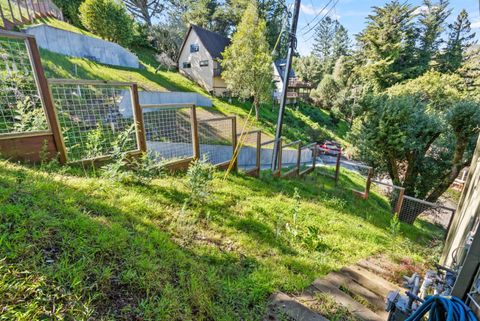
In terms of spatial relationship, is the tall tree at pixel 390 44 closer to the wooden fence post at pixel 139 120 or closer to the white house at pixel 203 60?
the white house at pixel 203 60

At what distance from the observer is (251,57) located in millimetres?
14219

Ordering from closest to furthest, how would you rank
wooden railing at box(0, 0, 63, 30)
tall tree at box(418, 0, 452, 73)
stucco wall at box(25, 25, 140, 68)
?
wooden railing at box(0, 0, 63, 30) → stucco wall at box(25, 25, 140, 68) → tall tree at box(418, 0, 452, 73)

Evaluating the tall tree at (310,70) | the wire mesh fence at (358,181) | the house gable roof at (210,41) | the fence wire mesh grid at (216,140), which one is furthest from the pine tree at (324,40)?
the fence wire mesh grid at (216,140)

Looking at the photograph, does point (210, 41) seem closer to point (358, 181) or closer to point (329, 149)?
point (329, 149)

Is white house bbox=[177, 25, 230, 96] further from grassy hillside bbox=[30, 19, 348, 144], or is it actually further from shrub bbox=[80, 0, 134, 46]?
shrub bbox=[80, 0, 134, 46]

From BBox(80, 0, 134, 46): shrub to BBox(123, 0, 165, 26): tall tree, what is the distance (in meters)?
8.86

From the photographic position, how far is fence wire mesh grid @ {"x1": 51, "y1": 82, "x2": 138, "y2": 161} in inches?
119

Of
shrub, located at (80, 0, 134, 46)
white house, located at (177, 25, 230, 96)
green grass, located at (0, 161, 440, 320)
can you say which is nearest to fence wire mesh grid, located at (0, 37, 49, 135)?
green grass, located at (0, 161, 440, 320)

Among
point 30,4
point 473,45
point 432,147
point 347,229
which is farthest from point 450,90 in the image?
→ point 30,4

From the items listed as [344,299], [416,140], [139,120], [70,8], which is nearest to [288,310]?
[344,299]

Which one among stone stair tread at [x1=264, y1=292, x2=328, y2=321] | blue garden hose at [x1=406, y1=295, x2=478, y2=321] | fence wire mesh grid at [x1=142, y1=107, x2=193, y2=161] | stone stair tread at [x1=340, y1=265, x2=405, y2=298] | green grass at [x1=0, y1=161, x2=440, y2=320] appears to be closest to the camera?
blue garden hose at [x1=406, y1=295, x2=478, y2=321]

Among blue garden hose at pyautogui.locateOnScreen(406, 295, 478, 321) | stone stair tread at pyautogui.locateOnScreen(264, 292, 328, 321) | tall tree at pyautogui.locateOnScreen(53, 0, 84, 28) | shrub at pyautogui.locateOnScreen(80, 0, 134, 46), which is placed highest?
tall tree at pyautogui.locateOnScreen(53, 0, 84, 28)

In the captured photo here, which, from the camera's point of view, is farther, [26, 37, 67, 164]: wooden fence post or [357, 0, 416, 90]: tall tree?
[357, 0, 416, 90]: tall tree

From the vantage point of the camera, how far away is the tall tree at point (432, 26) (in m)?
23.4
